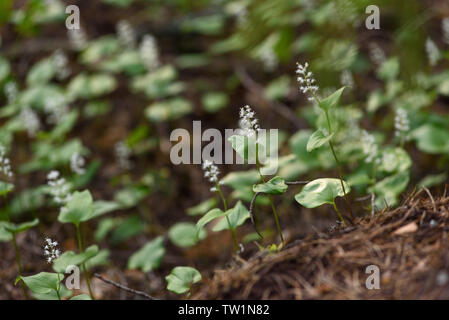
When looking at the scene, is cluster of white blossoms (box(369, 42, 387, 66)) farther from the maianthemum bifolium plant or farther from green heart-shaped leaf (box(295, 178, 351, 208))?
green heart-shaped leaf (box(295, 178, 351, 208))

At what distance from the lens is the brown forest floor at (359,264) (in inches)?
51.5

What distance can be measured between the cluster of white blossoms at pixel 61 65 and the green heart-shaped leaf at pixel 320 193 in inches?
134


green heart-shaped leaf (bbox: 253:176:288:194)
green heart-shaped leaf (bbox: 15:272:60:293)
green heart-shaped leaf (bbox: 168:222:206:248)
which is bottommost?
green heart-shaped leaf (bbox: 168:222:206:248)

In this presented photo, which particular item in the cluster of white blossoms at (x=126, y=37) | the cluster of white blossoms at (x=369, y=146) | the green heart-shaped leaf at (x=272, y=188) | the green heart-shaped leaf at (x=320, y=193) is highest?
the cluster of white blossoms at (x=126, y=37)

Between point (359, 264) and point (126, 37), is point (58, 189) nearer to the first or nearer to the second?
point (359, 264)

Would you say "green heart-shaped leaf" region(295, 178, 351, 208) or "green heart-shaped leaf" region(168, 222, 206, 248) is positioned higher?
"green heart-shaped leaf" region(295, 178, 351, 208)

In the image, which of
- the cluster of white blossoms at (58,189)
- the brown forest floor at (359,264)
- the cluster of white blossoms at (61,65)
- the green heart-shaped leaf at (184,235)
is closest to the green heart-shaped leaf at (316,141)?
the brown forest floor at (359,264)

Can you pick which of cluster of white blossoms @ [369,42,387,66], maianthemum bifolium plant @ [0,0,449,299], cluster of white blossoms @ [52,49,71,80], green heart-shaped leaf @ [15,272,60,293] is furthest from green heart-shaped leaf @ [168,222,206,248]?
cluster of white blossoms @ [52,49,71,80]

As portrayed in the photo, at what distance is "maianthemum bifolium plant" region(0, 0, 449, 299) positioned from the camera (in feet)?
6.61

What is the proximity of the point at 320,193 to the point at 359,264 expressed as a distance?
0.44 metres

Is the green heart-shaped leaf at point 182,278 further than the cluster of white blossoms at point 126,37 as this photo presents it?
No

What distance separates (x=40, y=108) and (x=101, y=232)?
83.7 inches
